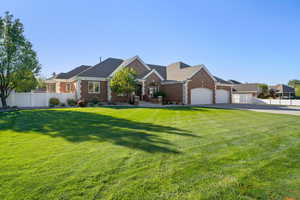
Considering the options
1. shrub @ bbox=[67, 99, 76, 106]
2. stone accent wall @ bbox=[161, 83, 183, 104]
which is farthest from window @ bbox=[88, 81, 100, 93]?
stone accent wall @ bbox=[161, 83, 183, 104]

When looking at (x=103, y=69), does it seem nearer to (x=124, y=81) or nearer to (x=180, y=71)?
(x=124, y=81)

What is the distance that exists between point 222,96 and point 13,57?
27491mm

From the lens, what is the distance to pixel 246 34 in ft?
60.1

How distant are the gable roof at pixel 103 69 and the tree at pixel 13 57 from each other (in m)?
5.01

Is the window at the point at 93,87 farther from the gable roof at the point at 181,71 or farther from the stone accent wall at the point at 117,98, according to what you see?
the gable roof at the point at 181,71

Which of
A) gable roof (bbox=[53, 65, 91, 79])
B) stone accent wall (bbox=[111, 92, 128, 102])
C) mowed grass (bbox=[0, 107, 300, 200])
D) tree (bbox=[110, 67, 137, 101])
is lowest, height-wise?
mowed grass (bbox=[0, 107, 300, 200])

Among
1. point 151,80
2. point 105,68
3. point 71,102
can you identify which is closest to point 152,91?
point 151,80

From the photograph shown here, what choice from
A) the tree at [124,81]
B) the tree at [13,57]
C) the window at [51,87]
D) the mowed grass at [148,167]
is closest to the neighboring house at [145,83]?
the window at [51,87]

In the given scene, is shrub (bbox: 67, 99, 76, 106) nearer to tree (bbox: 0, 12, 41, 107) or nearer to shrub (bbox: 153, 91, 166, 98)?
tree (bbox: 0, 12, 41, 107)

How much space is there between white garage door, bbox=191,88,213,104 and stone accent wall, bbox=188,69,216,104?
1.91 ft

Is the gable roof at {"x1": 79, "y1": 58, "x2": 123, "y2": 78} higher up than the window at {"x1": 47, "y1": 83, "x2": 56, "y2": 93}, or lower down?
higher up

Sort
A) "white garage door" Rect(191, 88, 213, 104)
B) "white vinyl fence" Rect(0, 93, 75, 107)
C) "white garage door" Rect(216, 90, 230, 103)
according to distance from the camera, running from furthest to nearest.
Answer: "white garage door" Rect(216, 90, 230, 103), "white garage door" Rect(191, 88, 213, 104), "white vinyl fence" Rect(0, 93, 75, 107)

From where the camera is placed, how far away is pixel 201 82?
2316 cm

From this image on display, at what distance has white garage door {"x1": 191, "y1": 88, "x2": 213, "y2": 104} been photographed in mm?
22641
